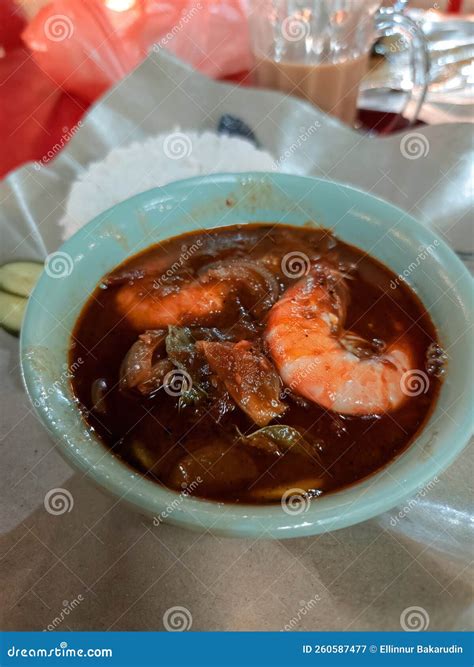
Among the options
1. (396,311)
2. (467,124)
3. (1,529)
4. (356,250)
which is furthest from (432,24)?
(1,529)

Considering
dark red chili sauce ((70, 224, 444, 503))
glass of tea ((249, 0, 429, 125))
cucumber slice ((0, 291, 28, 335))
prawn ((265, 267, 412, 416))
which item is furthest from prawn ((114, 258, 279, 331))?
glass of tea ((249, 0, 429, 125))

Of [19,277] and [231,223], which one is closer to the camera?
[231,223]

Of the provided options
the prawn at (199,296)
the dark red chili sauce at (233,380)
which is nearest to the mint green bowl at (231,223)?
the dark red chili sauce at (233,380)

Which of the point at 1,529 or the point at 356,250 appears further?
the point at 356,250

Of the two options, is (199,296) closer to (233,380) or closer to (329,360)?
(233,380)

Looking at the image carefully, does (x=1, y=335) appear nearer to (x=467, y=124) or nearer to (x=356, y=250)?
(x=356, y=250)

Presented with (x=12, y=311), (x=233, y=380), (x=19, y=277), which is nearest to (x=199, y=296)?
(x=233, y=380)
